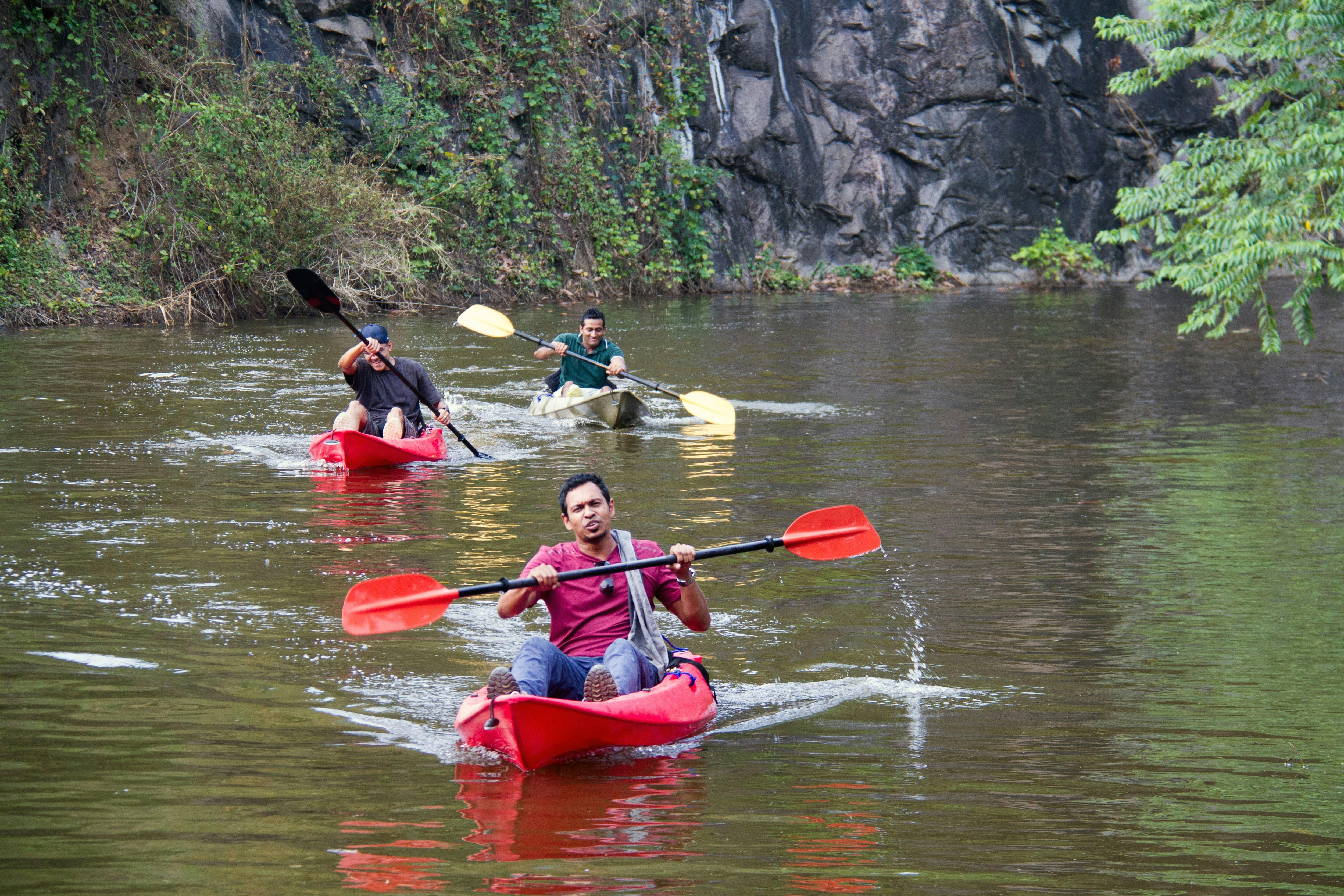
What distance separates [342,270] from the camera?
20469mm

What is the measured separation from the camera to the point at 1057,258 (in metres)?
29.3

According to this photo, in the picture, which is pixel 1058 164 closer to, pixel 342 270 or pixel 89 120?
pixel 342 270

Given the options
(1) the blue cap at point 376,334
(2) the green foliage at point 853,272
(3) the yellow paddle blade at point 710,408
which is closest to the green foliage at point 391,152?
(2) the green foliage at point 853,272

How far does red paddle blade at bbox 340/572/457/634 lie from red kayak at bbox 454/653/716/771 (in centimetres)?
32

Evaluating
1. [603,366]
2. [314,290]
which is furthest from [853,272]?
[314,290]

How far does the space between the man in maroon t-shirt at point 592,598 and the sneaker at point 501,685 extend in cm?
25

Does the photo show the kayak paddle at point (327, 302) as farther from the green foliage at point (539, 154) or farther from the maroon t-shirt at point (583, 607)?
the green foliage at point (539, 154)

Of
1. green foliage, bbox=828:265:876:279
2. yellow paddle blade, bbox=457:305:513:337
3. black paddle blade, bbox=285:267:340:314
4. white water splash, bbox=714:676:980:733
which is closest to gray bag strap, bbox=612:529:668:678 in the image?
white water splash, bbox=714:676:980:733

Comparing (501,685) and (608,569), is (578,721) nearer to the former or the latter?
(501,685)

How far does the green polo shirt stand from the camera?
38.4 feet


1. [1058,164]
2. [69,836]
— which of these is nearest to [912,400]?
[69,836]

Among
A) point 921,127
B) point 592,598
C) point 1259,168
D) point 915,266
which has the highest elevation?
point 921,127

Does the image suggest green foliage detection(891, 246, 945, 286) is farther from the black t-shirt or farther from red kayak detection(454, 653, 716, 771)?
red kayak detection(454, 653, 716, 771)

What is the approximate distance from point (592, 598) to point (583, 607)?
41 mm
